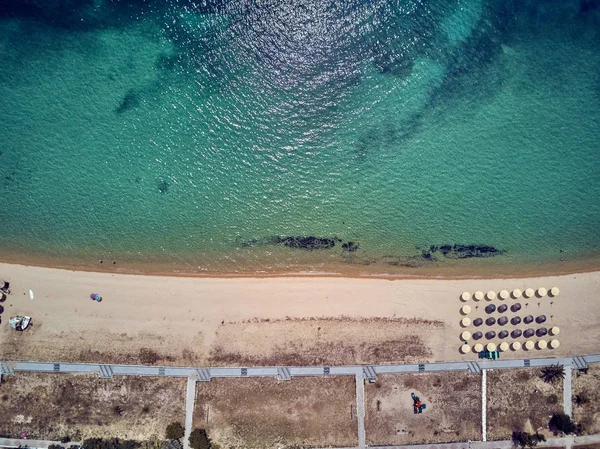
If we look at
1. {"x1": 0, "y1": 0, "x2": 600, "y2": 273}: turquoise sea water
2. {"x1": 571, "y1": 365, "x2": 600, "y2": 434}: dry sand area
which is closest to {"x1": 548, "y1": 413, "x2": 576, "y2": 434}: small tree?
Result: {"x1": 571, "y1": 365, "x2": 600, "y2": 434}: dry sand area

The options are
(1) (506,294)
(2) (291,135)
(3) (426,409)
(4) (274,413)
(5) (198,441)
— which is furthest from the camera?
(2) (291,135)

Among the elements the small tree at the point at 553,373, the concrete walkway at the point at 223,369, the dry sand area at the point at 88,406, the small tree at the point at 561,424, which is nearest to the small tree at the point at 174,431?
the dry sand area at the point at 88,406

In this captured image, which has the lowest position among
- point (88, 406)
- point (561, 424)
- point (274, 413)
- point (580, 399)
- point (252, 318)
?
point (561, 424)

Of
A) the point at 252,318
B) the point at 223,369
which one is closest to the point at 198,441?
the point at 223,369

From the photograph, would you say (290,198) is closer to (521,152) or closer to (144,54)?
(144,54)

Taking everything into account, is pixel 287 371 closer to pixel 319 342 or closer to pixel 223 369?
pixel 319 342

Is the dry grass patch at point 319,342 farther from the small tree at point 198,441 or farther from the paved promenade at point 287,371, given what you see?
the small tree at point 198,441

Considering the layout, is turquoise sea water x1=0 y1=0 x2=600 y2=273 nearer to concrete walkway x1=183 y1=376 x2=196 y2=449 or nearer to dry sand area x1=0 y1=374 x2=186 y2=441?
concrete walkway x1=183 y1=376 x2=196 y2=449
